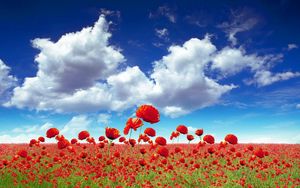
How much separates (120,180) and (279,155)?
27.8ft

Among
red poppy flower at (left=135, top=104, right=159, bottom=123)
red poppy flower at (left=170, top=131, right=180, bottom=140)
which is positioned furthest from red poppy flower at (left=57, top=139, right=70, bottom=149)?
red poppy flower at (left=135, top=104, right=159, bottom=123)

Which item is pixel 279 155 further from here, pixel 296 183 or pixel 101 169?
pixel 101 169

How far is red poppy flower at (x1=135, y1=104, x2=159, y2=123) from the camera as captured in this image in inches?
240

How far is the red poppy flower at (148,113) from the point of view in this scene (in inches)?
240

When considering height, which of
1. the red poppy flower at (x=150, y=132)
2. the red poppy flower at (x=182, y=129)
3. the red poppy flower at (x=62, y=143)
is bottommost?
the red poppy flower at (x=62, y=143)

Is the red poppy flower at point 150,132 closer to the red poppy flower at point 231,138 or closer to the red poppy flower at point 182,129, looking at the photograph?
the red poppy flower at point 182,129

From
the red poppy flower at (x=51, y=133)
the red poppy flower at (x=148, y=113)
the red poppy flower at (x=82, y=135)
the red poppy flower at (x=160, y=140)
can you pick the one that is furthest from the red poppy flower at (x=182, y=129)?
the red poppy flower at (x=51, y=133)

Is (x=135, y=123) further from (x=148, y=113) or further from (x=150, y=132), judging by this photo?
(x=150, y=132)

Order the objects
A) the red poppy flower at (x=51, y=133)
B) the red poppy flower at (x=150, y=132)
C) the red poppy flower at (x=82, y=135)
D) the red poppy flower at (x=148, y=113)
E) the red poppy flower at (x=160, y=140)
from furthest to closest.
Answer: the red poppy flower at (x=82, y=135)
the red poppy flower at (x=51, y=133)
the red poppy flower at (x=160, y=140)
the red poppy flower at (x=150, y=132)
the red poppy flower at (x=148, y=113)

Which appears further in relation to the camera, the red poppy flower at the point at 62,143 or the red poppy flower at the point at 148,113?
the red poppy flower at the point at 62,143

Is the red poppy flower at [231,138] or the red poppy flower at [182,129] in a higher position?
the red poppy flower at [182,129]

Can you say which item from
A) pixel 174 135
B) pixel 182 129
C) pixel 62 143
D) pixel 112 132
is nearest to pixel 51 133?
pixel 62 143

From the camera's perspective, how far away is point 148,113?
6.10 meters

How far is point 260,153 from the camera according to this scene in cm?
848
